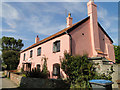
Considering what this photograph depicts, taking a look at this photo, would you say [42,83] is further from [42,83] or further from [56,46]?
[56,46]

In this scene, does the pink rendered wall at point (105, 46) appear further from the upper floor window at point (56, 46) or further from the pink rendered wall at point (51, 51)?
the upper floor window at point (56, 46)

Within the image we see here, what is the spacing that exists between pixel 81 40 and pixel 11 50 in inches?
972

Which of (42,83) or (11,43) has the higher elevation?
(11,43)

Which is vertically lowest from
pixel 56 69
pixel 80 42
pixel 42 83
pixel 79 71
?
pixel 42 83

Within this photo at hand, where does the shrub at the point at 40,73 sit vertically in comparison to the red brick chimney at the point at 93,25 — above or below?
below

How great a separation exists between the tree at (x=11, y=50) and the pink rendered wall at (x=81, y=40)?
20.5 meters

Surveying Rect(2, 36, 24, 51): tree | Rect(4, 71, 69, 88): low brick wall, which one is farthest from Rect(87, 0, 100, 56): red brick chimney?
Rect(2, 36, 24, 51): tree

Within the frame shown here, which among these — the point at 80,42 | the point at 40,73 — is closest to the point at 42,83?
the point at 40,73

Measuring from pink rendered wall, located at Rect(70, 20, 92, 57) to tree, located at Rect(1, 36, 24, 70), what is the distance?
2051cm

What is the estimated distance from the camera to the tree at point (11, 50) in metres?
26.4

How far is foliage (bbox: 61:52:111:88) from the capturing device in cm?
827

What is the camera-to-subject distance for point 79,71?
28.7 feet

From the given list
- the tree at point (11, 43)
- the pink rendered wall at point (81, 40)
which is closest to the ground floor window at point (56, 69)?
the pink rendered wall at point (81, 40)

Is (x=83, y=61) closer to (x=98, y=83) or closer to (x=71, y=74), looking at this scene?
(x=71, y=74)
